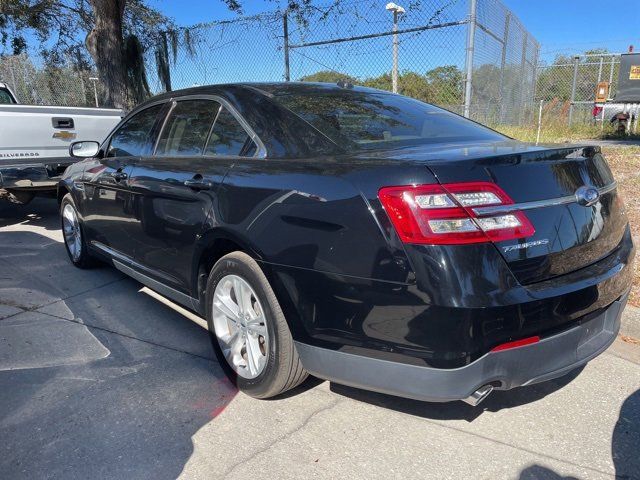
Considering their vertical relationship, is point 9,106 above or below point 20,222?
above

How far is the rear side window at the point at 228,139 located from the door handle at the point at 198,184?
22 centimetres

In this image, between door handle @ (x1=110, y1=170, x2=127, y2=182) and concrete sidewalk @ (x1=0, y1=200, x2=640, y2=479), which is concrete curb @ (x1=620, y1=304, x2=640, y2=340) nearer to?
concrete sidewalk @ (x1=0, y1=200, x2=640, y2=479)

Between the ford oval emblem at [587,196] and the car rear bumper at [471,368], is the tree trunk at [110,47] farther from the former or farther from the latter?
the ford oval emblem at [587,196]

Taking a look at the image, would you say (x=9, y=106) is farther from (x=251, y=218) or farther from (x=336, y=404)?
(x=336, y=404)

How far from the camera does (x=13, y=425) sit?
259 centimetres

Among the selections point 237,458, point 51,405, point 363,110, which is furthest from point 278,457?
point 363,110

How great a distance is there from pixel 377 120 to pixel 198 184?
3.52 ft

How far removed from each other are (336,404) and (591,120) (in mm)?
15072

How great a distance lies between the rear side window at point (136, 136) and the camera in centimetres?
383

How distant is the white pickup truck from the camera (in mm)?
6203

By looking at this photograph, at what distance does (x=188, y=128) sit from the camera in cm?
341

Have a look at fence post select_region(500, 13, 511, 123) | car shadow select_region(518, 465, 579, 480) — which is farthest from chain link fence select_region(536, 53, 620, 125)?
car shadow select_region(518, 465, 579, 480)

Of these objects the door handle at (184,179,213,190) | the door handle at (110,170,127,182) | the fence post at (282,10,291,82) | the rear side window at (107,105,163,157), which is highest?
the fence post at (282,10,291,82)

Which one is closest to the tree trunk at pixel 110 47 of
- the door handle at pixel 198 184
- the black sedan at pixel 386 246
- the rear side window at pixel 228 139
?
the black sedan at pixel 386 246
